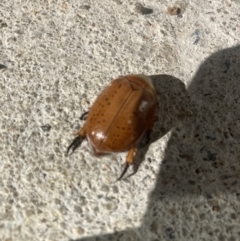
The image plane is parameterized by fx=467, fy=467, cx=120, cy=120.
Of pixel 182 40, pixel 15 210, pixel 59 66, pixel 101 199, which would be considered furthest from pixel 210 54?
pixel 15 210

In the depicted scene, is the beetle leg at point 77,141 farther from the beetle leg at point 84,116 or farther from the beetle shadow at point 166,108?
the beetle shadow at point 166,108

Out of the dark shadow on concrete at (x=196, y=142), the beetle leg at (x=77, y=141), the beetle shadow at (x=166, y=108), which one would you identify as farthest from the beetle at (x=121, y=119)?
the dark shadow on concrete at (x=196, y=142)

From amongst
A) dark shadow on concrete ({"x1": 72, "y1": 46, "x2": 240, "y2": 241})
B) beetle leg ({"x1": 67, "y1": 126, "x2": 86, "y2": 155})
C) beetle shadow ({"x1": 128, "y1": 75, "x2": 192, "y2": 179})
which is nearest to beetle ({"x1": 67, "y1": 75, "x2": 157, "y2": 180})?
beetle leg ({"x1": 67, "y1": 126, "x2": 86, "y2": 155})

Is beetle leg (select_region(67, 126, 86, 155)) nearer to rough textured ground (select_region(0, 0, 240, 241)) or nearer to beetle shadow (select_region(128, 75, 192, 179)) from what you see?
rough textured ground (select_region(0, 0, 240, 241))

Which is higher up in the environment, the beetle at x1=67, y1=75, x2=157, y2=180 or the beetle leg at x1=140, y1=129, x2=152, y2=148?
the beetle at x1=67, y1=75, x2=157, y2=180

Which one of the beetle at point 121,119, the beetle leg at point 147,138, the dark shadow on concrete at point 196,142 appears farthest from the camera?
the beetle leg at point 147,138

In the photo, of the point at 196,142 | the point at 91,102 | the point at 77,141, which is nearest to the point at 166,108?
the point at 196,142
